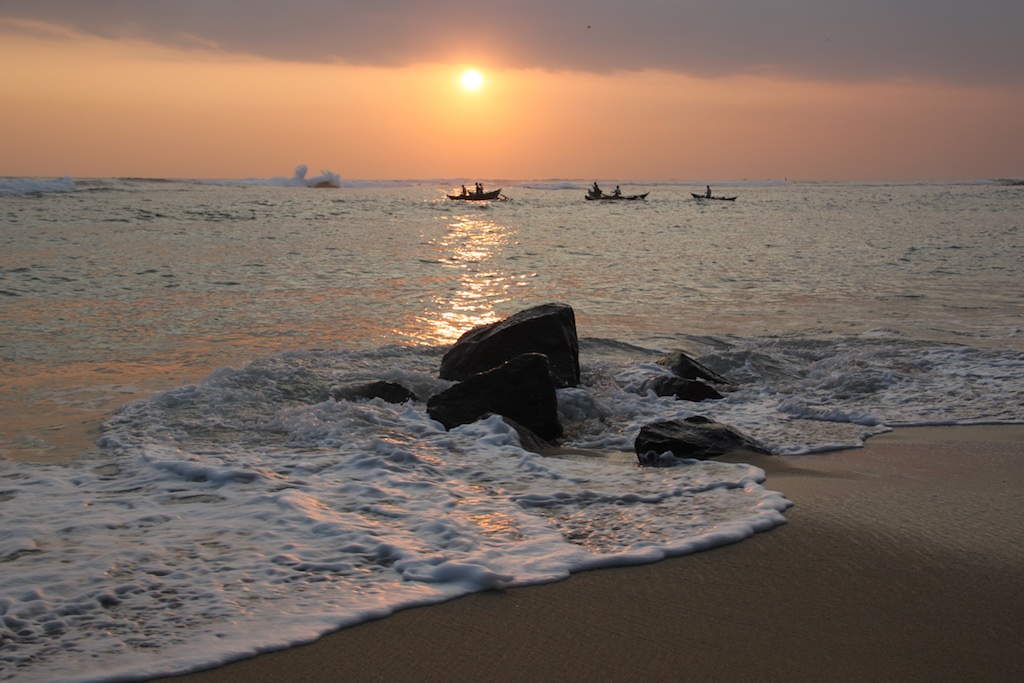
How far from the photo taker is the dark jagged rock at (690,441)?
650cm

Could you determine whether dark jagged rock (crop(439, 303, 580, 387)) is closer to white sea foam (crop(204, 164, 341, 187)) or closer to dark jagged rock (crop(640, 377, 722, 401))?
dark jagged rock (crop(640, 377, 722, 401))

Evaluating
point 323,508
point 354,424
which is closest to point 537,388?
point 354,424

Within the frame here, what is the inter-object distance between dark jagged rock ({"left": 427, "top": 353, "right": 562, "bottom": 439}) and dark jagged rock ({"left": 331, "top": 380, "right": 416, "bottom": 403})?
0.70m

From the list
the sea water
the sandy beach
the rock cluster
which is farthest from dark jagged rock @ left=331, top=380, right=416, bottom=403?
the sandy beach

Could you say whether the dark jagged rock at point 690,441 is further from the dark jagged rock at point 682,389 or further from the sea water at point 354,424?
the dark jagged rock at point 682,389

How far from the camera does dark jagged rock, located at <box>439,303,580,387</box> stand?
9336 mm

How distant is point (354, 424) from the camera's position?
7.41m

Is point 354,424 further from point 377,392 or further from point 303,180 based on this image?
point 303,180

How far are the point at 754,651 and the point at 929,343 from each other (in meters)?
9.51

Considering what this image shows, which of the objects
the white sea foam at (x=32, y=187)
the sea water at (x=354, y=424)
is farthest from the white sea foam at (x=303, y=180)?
the sea water at (x=354, y=424)

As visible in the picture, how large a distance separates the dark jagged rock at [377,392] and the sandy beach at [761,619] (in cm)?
439

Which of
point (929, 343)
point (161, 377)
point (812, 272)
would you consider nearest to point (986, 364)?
point (929, 343)

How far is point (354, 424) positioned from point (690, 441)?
279 cm

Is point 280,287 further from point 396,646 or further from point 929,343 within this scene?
point 396,646
